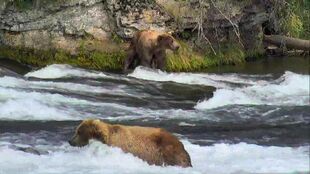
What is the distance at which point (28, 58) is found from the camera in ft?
46.8

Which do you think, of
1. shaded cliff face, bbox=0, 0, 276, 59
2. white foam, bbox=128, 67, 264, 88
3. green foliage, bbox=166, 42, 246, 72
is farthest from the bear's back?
shaded cliff face, bbox=0, 0, 276, 59

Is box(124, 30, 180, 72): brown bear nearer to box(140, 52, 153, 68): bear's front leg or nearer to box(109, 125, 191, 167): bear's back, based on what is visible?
box(140, 52, 153, 68): bear's front leg

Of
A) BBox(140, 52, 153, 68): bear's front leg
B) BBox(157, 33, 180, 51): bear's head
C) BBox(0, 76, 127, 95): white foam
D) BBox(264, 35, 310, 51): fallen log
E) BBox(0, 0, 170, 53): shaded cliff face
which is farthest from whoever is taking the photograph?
BBox(264, 35, 310, 51): fallen log

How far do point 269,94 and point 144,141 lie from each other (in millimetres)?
5710

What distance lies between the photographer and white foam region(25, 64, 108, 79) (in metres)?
12.2

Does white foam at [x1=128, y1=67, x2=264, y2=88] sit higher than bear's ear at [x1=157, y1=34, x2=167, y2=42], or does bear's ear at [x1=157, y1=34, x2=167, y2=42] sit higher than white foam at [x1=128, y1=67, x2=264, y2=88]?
bear's ear at [x1=157, y1=34, x2=167, y2=42]

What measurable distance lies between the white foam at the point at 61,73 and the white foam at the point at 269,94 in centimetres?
263

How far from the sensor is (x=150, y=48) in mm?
13750

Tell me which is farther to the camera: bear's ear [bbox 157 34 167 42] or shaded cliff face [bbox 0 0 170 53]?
shaded cliff face [bbox 0 0 170 53]

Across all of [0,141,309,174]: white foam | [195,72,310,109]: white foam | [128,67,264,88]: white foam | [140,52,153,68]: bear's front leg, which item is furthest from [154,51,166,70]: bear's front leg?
[0,141,309,174]: white foam

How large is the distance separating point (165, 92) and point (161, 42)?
2744 mm

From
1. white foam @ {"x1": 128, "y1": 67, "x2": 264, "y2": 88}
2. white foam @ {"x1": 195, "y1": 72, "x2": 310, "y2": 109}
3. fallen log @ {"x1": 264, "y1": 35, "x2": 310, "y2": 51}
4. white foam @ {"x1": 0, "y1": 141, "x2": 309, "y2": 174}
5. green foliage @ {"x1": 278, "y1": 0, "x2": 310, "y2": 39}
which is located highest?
green foliage @ {"x1": 278, "y1": 0, "x2": 310, "y2": 39}

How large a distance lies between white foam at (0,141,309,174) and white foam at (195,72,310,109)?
11.2 feet

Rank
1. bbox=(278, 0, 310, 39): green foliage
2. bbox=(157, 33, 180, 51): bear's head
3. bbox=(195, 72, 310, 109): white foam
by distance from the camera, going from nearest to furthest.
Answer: bbox=(195, 72, 310, 109): white foam → bbox=(157, 33, 180, 51): bear's head → bbox=(278, 0, 310, 39): green foliage
